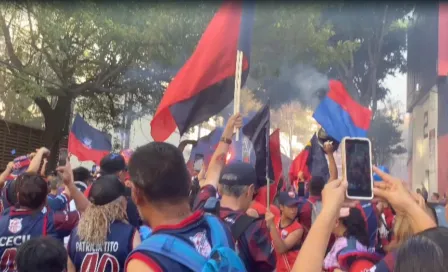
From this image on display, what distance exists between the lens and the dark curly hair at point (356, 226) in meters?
3.70

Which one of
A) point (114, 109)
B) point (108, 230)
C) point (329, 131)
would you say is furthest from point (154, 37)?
point (108, 230)

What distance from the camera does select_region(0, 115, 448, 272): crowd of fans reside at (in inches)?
73.4

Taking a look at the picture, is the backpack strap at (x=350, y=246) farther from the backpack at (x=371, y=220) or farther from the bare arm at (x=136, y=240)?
the bare arm at (x=136, y=240)

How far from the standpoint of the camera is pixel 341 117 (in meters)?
6.29

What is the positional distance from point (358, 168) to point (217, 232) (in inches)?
21.5

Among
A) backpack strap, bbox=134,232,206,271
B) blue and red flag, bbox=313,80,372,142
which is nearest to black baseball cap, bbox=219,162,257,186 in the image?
backpack strap, bbox=134,232,206,271

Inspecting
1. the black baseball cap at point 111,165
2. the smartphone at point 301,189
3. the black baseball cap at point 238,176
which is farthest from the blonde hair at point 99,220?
the smartphone at point 301,189

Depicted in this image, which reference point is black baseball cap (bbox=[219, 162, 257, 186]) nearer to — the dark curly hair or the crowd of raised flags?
the crowd of raised flags

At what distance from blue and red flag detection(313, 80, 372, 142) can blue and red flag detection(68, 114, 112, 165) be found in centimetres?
418

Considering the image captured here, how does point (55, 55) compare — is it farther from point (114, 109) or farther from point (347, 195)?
point (347, 195)

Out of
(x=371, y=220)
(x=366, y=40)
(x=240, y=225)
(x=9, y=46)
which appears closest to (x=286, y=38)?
(x=9, y=46)

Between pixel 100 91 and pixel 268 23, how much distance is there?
18.2 feet

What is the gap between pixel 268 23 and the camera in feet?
58.3

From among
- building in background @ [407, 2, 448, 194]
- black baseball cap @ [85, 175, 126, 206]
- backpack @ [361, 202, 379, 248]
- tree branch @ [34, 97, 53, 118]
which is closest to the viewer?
black baseball cap @ [85, 175, 126, 206]
